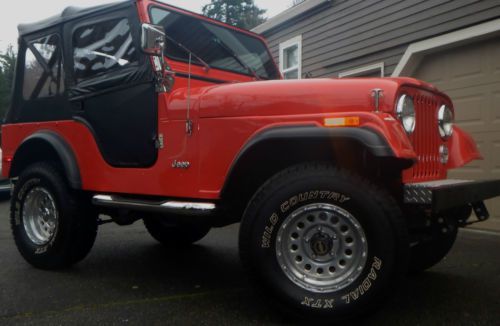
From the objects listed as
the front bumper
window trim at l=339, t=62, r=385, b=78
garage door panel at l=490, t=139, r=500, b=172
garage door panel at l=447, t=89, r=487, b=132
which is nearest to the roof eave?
window trim at l=339, t=62, r=385, b=78

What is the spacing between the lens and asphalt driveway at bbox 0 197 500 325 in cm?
301

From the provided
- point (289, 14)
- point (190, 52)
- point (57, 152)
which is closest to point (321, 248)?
point (190, 52)

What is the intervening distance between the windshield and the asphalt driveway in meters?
1.83

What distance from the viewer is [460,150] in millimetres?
3758

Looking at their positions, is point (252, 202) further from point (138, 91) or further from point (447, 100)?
point (447, 100)

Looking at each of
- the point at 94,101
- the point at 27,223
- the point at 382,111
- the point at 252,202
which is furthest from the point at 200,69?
the point at 27,223

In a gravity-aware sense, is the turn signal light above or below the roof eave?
below

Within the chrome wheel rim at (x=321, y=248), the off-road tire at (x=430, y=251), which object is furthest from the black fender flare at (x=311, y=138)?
the off-road tire at (x=430, y=251)

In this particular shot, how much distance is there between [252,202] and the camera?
2.97 meters

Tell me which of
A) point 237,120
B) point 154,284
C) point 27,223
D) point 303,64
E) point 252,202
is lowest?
point 154,284

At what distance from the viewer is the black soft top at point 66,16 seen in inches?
157

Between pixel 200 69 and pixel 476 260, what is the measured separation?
3124 millimetres

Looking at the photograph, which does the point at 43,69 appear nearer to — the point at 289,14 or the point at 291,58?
the point at 289,14

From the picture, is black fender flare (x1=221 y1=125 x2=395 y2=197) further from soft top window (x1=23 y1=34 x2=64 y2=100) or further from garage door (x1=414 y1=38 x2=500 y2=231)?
garage door (x1=414 y1=38 x2=500 y2=231)
